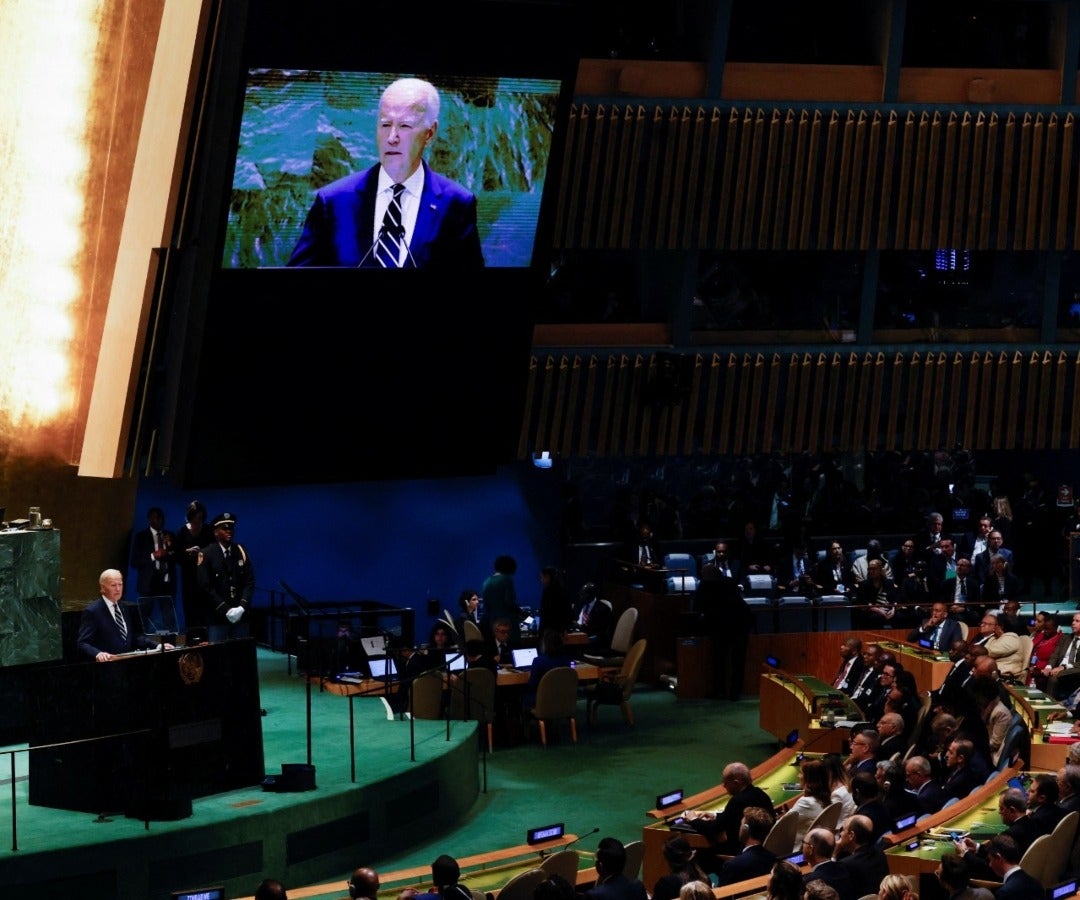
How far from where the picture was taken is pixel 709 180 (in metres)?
17.9

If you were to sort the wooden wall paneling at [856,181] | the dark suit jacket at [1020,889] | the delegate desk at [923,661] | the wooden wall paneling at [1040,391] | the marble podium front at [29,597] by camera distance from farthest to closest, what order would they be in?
1. the wooden wall paneling at [1040,391]
2. the wooden wall paneling at [856,181]
3. the delegate desk at [923,661]
4. the marble podium front at [29,597]
5. the dark suit jacket at [1020,889]

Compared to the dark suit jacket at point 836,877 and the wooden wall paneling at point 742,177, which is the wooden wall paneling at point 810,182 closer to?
the wooden wall paneling at point 742,177

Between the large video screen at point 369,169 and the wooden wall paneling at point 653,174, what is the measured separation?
121 inches

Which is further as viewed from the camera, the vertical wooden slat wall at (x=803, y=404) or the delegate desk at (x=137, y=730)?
the vertical wooden slat wall at (x=803, y=404)

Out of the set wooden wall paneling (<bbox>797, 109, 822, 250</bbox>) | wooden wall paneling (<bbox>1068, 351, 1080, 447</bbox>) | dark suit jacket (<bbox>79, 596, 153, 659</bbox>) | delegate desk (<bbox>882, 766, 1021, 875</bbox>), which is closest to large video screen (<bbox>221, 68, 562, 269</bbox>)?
dark suit jacket (<bbox>79, 596, 153, 659</bbox>)

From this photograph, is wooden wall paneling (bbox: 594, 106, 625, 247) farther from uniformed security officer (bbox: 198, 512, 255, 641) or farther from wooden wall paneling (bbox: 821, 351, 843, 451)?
uniformed security officer (bbox: 198, 512, 255, 641)

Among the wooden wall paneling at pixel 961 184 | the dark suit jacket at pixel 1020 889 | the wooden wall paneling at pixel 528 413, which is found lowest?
the dark suit jacket at pixel 1020 889

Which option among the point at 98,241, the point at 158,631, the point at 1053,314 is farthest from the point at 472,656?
the point at 1053,314

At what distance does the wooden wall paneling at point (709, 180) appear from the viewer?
1778 cm

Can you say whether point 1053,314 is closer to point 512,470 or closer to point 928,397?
point 928,397

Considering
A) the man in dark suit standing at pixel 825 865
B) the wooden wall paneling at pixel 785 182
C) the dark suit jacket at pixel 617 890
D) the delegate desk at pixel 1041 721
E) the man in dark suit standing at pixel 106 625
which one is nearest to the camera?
the dark suit jacket at pixel 617 890

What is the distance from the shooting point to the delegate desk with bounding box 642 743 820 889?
11.2m

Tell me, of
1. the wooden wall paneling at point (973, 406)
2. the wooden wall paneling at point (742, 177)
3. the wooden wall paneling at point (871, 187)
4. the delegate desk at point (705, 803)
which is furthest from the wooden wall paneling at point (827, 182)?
the delegate desk at point (705, 803)

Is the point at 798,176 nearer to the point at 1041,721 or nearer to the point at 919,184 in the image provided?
the point at 919,184
